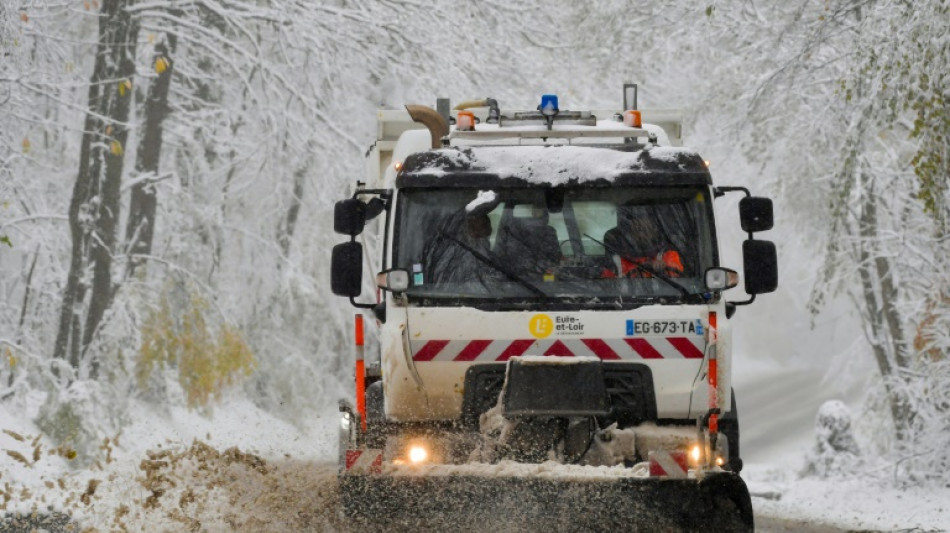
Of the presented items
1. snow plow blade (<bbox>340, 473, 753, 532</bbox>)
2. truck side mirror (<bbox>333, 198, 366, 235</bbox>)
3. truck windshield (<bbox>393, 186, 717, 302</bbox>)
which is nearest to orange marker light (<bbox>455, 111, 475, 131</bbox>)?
truck windshield (<bbox>393, 186, 717, 302</bbox>)

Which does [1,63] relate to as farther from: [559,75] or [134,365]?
[559,75]

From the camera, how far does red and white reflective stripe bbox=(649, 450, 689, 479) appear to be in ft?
20.7

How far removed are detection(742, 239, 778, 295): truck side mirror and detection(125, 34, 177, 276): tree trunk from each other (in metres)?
9.93

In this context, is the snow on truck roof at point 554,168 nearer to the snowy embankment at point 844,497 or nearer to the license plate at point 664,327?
the license plate at point 664,327

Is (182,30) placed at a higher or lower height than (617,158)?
higher

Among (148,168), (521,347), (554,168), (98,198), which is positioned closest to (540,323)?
(521,347)

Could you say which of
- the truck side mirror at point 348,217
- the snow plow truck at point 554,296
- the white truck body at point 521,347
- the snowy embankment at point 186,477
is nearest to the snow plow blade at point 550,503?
the snowy embankment at point 186,477

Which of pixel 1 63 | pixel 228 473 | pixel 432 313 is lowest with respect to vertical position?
pixel 228 473

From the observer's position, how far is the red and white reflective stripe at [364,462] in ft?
21.2

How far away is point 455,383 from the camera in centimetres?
738

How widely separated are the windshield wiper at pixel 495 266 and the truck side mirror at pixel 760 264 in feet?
3.84

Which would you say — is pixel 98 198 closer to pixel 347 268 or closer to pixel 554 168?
pixel 347 268

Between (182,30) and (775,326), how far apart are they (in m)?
62.1

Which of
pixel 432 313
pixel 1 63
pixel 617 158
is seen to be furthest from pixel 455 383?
pixel 1 63
